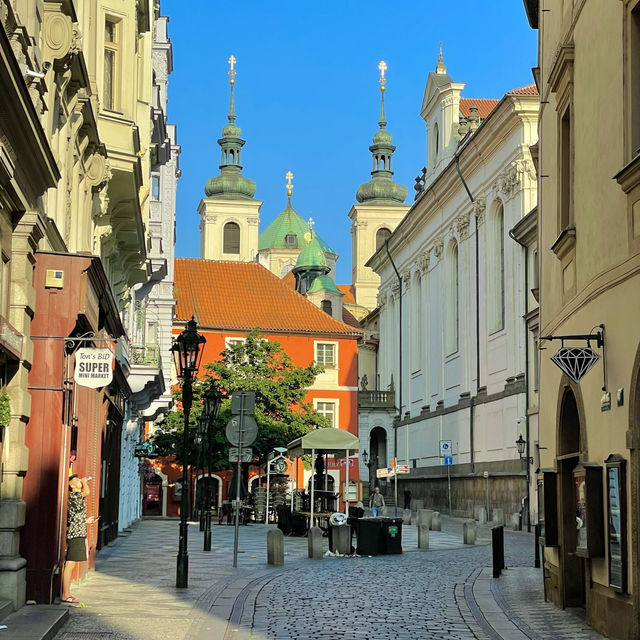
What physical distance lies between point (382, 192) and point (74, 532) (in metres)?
118

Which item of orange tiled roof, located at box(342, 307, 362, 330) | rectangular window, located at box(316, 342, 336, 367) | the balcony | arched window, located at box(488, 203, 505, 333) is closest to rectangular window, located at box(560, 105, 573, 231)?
arched window, located at box(488, 203, 505, 333)

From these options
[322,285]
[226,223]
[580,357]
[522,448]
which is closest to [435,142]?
[522,448]

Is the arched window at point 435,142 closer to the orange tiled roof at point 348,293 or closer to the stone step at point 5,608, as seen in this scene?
the stone step at point 5,608

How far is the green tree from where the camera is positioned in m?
50.6

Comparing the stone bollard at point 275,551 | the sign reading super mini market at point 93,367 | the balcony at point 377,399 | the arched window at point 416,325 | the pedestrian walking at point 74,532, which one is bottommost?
the stone bollard at point 275,551

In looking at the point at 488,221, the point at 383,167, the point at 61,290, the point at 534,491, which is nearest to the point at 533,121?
the point at 488,221

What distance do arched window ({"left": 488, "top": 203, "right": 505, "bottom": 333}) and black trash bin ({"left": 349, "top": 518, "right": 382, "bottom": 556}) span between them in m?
24.8

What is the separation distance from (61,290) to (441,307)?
47.2 metres

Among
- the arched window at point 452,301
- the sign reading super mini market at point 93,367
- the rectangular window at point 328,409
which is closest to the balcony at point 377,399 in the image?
the rectangular window at point 328,409

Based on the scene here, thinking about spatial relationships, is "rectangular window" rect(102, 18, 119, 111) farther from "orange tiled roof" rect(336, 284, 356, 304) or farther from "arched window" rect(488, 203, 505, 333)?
"orange tiled roof" rect(336, 284, 356, 304)

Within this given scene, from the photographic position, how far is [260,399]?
52906 mm

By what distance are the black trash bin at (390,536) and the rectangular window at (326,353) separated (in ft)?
144

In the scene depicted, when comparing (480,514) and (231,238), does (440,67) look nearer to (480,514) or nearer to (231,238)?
(480,514)

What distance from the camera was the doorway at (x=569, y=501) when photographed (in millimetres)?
14180
